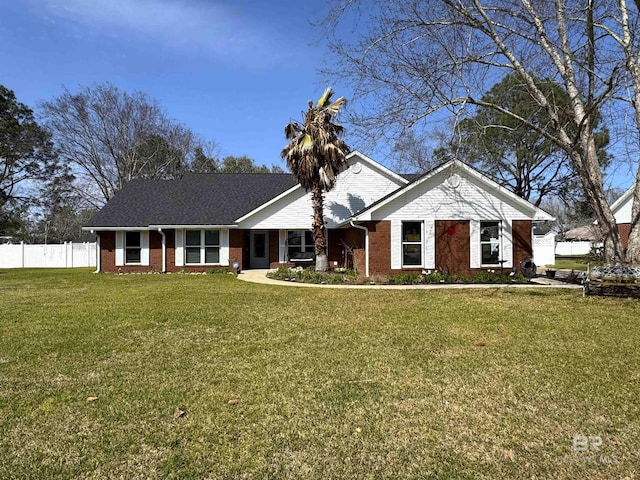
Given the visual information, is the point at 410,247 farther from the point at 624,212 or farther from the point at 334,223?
the point at 624,212

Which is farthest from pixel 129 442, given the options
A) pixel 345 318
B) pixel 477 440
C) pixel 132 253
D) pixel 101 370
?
pixel 132 253

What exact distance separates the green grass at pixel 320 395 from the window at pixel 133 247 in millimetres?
13696

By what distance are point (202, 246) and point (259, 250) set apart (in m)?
3.19

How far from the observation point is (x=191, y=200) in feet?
77.4

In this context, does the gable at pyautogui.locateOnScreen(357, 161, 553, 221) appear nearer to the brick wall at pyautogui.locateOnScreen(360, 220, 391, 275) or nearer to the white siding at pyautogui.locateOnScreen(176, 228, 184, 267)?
the brick wall at pyautogui.locateOnScreen(360, 220, 391, 275)

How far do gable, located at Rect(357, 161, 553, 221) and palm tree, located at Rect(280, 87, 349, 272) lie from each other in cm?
246

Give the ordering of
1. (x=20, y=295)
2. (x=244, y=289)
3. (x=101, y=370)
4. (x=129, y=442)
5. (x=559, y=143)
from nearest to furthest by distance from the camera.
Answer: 1. (x=129, y=442)
2. (x=101, y=370)
3. (x=559, y=143)
4. (x=20, y=295)
5. (x=244, y=289)

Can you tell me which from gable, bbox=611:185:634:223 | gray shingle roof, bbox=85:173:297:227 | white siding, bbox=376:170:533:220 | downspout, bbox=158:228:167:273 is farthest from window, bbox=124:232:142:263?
gable, bbox=611:185:634:223

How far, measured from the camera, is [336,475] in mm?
2979

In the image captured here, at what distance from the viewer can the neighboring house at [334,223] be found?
658 inches

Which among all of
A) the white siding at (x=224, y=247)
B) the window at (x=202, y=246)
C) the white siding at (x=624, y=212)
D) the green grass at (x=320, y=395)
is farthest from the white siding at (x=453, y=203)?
the white siding at (x=624, y=212)

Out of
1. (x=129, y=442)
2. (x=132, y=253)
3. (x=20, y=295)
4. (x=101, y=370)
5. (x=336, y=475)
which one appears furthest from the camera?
(x=132, y=253)

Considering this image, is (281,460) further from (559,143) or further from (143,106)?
(143,106)

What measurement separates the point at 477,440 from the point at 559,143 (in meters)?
10.2
